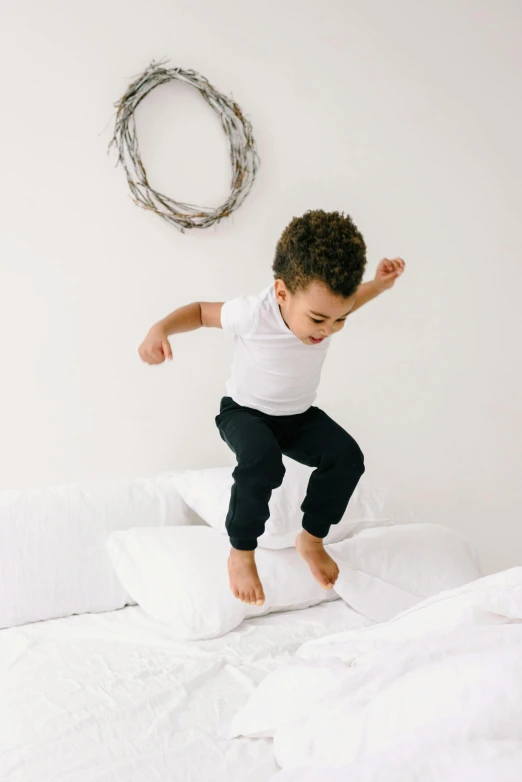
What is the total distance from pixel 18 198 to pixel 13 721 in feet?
4.83

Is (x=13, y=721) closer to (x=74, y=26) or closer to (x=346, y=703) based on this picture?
(x=346, y=703)

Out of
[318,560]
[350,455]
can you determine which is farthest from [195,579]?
[350,455]

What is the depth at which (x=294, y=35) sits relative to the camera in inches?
105

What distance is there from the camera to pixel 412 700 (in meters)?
1.13

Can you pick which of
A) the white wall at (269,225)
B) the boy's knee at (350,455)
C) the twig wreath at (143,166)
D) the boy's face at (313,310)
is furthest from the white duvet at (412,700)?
the twig wreath at (143,166)

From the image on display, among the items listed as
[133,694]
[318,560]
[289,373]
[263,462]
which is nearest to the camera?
[133,694]

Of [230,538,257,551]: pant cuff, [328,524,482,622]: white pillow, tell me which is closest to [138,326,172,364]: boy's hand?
[230,538,257,551]: pant cuff

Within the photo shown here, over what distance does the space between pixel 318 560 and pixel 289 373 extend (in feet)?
1.67

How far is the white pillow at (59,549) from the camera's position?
2.03 metres

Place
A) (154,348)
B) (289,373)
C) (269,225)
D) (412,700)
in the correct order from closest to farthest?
1. (412,700)
2. (154,348)
3. (289,373)
4. (269,225)

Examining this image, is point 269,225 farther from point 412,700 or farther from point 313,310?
point 412,700

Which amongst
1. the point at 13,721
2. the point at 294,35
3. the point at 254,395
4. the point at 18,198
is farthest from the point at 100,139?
the point at 13,721

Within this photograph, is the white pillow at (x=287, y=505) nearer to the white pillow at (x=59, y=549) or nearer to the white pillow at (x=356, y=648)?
the white pillow at (x=59, y=549)

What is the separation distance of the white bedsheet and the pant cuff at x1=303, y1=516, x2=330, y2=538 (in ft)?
0.76
